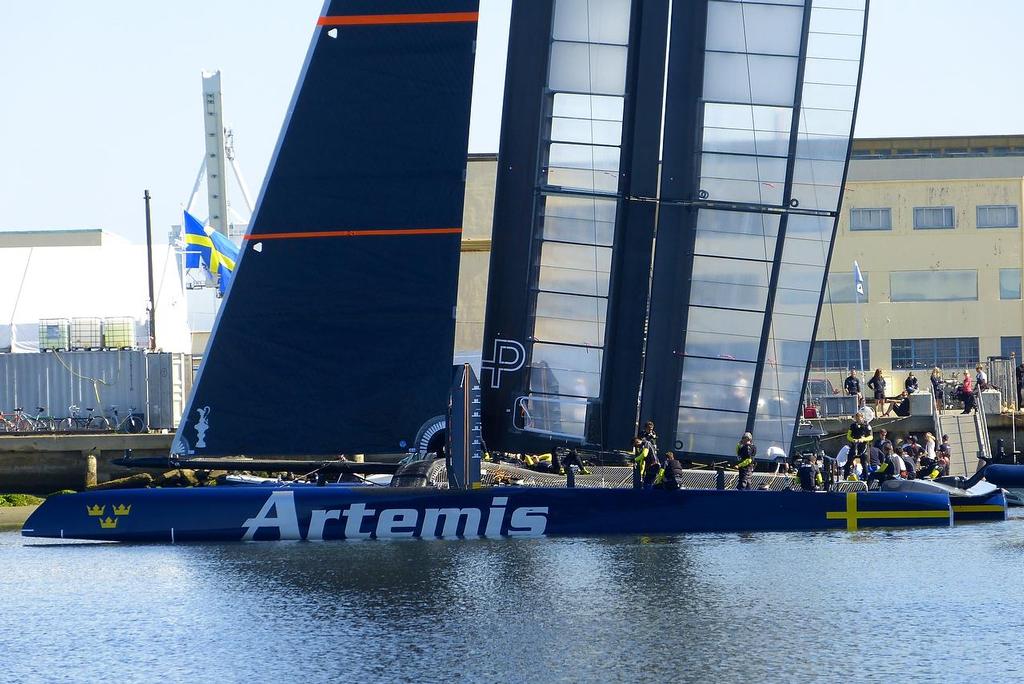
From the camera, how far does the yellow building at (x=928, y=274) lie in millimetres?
46188

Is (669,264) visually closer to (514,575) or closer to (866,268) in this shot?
(514,575)

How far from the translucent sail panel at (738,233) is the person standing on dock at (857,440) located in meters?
3.72

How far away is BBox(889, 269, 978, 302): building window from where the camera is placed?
46.5 metres

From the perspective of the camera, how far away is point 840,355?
151 ft

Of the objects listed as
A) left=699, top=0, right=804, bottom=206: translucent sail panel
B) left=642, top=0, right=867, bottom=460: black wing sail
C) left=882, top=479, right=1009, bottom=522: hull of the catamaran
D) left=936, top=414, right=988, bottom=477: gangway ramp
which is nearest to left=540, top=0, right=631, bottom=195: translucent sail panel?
left=642, top=0, right=867, bottom=460: black wing sail

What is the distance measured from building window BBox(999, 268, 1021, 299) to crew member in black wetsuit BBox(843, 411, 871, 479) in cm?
2624

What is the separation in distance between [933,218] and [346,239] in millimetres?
33026

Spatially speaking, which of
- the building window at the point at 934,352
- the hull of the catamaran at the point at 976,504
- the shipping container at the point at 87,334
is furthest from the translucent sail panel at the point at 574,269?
the building window at the point at 934,352

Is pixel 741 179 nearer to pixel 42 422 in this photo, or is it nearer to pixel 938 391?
pixel 938 391

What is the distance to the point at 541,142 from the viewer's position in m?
19.2

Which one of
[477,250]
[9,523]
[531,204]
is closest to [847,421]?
[477,250]

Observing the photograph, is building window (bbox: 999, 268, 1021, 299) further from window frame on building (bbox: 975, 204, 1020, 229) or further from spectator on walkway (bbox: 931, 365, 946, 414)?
spectator on walkway (bbox: 931, 365, 946, 414)

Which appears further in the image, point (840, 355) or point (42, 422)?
point (840, 355)

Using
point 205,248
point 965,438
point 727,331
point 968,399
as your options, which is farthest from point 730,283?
point 205,248
